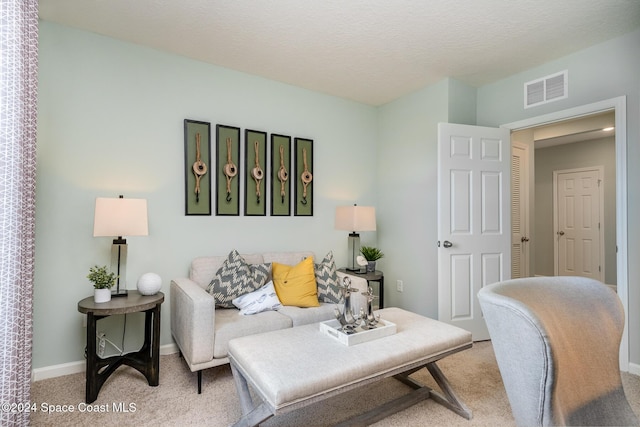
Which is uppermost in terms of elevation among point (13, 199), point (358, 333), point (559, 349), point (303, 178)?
point (303, 178)

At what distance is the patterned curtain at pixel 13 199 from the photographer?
1233 millimetres

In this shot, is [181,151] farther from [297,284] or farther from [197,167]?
[297,284]

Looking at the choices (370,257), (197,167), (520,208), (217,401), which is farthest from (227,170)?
(520,208)

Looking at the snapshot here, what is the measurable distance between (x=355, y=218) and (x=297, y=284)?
98 centimetres

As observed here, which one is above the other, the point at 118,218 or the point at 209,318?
the point at 118,218

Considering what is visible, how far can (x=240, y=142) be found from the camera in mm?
3230

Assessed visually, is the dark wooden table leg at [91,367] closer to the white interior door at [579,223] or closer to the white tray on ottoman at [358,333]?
the white tray on ottoman at [358,333]

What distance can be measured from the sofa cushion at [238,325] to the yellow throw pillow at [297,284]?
0.22 metres

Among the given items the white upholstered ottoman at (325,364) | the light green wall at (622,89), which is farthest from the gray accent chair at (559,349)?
the light green wall at (622,89)

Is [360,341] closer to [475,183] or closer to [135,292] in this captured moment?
[135,292]

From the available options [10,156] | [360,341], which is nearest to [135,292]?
[10,156]

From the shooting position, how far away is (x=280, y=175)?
3.46m

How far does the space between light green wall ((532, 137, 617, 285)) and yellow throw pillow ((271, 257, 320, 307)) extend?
482 centimetres

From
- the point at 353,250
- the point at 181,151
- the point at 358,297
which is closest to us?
the point at 358,297
